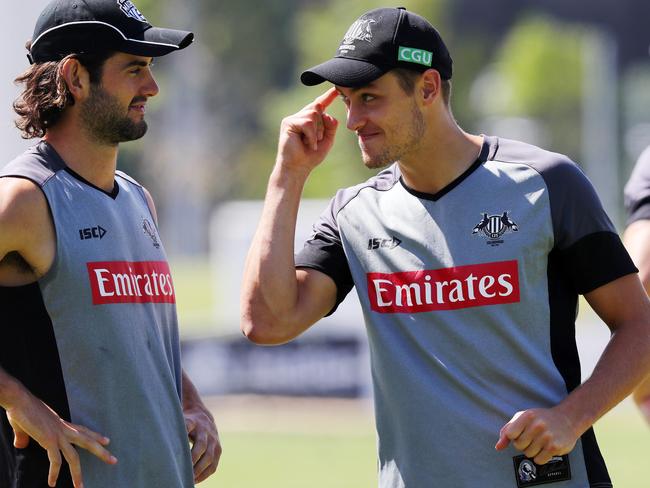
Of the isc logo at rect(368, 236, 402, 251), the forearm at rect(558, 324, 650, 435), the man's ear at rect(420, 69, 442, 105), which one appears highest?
the man's ear at rect(420, 69, 442, 105)

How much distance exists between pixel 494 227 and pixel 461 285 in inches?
8.4

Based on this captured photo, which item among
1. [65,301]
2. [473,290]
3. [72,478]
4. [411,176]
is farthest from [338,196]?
[72,478]

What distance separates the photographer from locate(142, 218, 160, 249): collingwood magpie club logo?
4.54 metres

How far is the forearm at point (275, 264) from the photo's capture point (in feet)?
14.5

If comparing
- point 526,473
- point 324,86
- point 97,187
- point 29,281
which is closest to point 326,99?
point 97,187

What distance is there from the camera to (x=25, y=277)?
→ 4121 mm

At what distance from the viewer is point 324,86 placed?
3191 centimetres

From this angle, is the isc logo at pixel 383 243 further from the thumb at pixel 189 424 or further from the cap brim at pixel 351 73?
the thumb at pixel 189 424

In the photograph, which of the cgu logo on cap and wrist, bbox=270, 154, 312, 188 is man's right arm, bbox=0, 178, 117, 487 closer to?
wrist, bbox=270, 154, 312, 188

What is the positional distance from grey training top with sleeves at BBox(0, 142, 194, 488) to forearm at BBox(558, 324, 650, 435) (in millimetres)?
1298

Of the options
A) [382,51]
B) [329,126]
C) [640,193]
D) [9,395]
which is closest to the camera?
[9,395]

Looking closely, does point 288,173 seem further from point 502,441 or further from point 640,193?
point 640,193

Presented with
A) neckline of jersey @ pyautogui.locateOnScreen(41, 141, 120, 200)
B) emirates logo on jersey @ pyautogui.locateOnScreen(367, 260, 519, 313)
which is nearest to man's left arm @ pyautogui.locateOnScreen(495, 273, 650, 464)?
emirates logo on jersey @ pyautogui.locateOnScreen(367, 260, 519, 313)

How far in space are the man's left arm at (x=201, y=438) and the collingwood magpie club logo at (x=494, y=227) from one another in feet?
3.88
